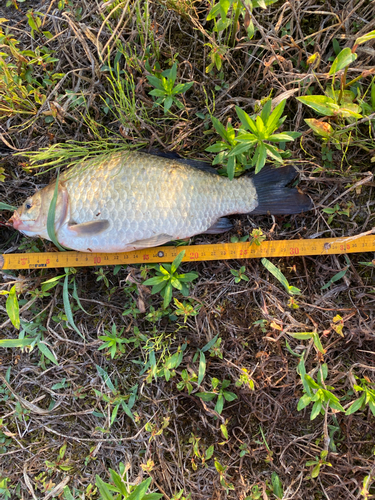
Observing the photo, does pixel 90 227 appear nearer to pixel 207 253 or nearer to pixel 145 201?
pixel 145 201

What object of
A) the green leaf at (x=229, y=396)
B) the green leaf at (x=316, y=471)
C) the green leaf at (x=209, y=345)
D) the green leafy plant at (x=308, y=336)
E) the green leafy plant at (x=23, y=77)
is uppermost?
the green leafy plant at (x=23, y=77)

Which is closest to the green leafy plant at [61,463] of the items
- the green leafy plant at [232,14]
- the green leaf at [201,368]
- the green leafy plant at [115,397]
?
the green leafy plant at [115,397]

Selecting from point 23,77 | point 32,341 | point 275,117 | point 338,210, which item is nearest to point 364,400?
point 338,210

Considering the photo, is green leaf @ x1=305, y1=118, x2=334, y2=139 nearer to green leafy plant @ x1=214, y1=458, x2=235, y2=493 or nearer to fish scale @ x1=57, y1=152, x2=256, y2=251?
fish scale @ x1=57, y1=152, x2=256, y2=251

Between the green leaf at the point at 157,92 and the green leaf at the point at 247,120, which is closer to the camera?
the green leaf at the point at 247,120

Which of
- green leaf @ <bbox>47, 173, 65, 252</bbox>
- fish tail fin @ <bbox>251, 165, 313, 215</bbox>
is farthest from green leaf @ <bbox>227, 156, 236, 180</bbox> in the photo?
green leaf @ <bbox>47, 173, 65, 252</bbox>

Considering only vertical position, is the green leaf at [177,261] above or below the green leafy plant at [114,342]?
above

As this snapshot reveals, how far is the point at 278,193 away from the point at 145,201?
40.0 inches

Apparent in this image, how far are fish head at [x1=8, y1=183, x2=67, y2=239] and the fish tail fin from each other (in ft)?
4.87

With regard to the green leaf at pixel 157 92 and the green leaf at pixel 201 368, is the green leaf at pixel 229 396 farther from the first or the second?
the green leaf at pixel 157 92

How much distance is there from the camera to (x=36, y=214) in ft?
7.74

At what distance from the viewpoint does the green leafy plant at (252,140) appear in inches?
77.5

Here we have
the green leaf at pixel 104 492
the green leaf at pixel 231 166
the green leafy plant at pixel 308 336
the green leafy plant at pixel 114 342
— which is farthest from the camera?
the green leafy plant at pixel 114 342

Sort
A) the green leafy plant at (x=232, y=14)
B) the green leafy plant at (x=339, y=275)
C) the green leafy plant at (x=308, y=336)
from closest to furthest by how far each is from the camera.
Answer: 1. the green leafy plant at (x=232, y=14)
2. the green leafy plant at (x=308, y=336)
3. the green leafy plant at (x=339, y=275)
